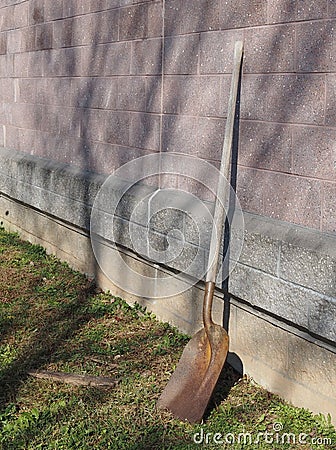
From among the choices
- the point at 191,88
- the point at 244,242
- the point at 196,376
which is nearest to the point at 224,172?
the point at 244,242

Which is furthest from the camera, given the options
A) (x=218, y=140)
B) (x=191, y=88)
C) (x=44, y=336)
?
(x=44, y=336)

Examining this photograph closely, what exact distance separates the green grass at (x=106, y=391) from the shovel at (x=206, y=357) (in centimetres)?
8

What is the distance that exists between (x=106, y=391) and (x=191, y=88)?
1.75 metres

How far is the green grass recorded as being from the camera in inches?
142

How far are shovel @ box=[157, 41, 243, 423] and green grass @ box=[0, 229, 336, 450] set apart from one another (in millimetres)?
83

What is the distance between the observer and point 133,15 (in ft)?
16.7

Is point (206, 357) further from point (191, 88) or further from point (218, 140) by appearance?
point (191, 88)

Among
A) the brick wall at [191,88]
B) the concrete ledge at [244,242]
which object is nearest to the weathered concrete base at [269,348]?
the concrete ledge at [244,242]

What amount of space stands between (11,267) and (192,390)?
9.64 feet

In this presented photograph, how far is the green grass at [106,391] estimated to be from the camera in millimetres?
3611

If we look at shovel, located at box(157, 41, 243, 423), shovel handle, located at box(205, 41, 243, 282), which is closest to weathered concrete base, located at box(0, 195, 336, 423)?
shovel, located at box(157, 41, 243, 423)

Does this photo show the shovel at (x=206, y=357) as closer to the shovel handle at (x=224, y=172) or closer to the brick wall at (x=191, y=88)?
the shovel handle at (x=224, y=172)

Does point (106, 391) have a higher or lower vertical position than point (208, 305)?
lower

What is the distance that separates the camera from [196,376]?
385cm
